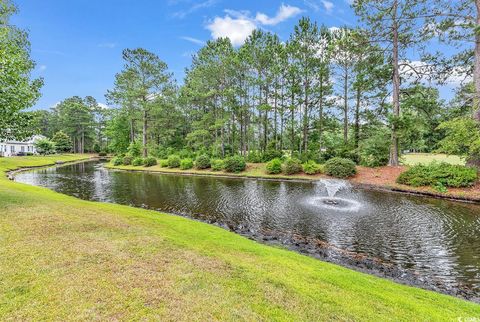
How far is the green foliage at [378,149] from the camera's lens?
21.7 m

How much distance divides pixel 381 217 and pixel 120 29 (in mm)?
29041

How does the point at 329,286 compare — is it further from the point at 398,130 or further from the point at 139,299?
the point at 398,130

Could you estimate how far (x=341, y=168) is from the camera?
2111 centimetres

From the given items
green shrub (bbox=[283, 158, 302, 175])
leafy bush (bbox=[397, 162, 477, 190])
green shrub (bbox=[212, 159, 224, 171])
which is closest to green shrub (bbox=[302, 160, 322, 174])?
green shrub (bbox=[283, 158, 302, 175])

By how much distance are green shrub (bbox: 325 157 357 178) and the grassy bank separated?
55.7 ft

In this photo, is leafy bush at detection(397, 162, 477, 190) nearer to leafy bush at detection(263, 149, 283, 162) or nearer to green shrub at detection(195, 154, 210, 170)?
leafy bush at detection(263, 149, 283, 162)

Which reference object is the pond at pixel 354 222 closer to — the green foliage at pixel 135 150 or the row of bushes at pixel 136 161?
the row of bushes at pixel 136 161

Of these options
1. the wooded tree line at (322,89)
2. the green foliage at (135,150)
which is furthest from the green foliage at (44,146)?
the green foliage at (135,150)

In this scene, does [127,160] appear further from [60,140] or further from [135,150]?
[60,140]

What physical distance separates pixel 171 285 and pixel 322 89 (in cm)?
2892

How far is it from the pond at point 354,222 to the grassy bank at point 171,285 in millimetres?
1965

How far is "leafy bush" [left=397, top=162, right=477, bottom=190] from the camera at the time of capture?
1468 centimetres

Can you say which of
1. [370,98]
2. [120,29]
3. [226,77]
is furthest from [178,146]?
[370,98]

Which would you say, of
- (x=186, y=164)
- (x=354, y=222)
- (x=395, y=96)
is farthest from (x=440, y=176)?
(x=186, y=164)
